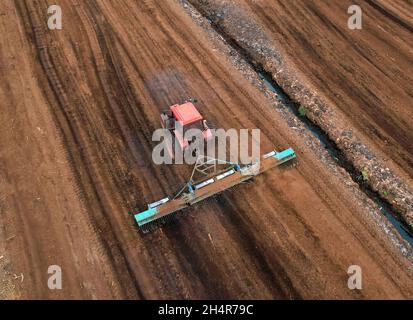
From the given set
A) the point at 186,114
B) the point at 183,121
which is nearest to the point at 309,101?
the point at 186,114

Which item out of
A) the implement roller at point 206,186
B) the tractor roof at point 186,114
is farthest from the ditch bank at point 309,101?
the tractor roof at point 186,114

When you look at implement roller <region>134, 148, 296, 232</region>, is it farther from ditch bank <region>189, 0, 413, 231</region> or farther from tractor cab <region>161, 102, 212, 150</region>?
ditch bank <region>189, 0, 413, 231</region>

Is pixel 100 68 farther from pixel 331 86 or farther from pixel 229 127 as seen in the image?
pixel 331 86

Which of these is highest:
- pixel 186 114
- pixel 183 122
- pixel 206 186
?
pixel 186 114

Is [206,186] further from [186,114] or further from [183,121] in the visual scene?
[186,114]

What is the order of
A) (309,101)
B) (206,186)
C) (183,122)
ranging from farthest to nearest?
(309,101), (206,186), (183,122)
